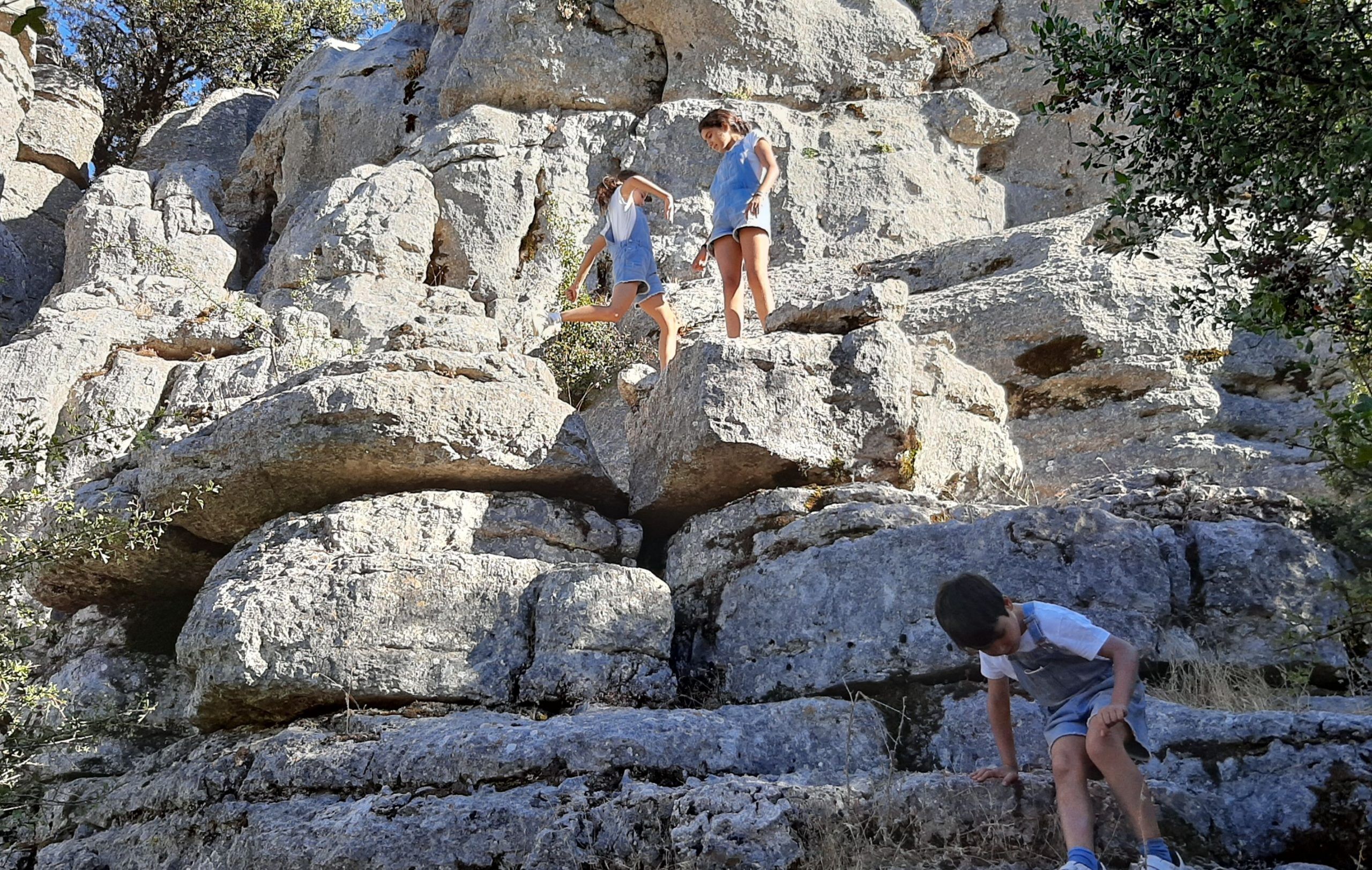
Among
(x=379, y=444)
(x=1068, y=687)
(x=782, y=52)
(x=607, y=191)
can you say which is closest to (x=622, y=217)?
(x=607, y=191)

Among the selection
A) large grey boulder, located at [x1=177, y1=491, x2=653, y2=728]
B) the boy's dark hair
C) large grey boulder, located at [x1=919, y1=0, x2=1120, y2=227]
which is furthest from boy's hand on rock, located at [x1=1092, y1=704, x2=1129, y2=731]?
large grey boulder, located at [x1=919, y1=0, x2=1120, y2=227]

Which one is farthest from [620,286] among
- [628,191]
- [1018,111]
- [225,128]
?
[225,128]

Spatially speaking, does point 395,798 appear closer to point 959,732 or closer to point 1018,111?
point 959,732

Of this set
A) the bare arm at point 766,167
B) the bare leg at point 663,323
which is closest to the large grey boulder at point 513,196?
the bare leg at point 663,323

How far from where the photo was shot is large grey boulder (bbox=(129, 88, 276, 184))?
18984mm

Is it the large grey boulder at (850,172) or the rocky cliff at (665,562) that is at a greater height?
the large grey boulder at (850,172)

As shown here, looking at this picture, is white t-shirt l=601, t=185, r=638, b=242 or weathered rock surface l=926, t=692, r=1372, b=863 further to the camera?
white t-shirt l=601, t=185, r=638, b=242

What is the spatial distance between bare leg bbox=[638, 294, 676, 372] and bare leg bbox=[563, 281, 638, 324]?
15cm

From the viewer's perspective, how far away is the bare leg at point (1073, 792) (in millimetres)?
4551

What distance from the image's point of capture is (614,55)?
659 inches

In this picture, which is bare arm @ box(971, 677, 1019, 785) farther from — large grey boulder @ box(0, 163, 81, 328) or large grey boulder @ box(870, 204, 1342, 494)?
large grey boulder @ box(0, 163, 81, 328)

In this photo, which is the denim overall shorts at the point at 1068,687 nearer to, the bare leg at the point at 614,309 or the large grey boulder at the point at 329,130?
the bare leg at the point at 614,309

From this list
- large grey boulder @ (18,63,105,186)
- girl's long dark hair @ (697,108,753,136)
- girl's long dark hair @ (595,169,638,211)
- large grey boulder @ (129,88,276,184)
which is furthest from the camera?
large grey boulder @ (129,88,276,184)

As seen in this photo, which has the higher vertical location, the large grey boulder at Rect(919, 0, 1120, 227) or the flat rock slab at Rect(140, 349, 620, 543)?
the large grey boulder at Rect(919, 0, 1120, 227)
